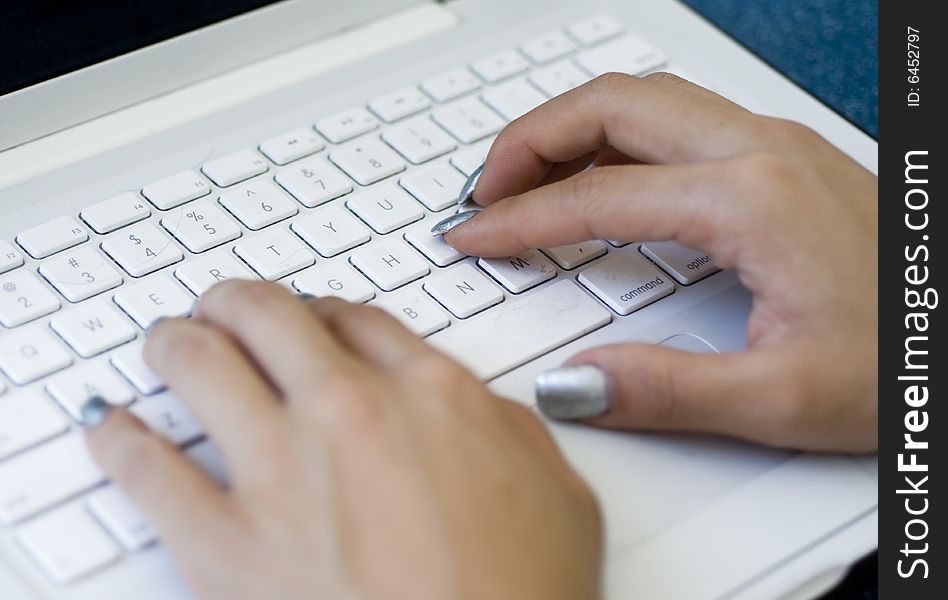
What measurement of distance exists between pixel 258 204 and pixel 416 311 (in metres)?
0.13

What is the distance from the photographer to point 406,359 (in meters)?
0.49

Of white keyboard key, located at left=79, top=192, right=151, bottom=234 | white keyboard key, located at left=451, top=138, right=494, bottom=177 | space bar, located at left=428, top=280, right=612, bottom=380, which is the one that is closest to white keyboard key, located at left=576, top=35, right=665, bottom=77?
white keyboard key, located at left=451, top=138, right=494, bottom=177

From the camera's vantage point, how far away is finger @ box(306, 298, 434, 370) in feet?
1.62

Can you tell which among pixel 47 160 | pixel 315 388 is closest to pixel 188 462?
pixel 315 388

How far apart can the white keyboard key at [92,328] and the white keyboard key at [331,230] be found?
12 cm

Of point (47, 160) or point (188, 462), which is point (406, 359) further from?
point (47, 160)

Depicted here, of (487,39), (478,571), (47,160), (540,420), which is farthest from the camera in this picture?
(487,39)

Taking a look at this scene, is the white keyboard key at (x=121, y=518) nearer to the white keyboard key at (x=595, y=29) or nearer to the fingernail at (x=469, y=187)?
the fingernail at (x=469, y=187)

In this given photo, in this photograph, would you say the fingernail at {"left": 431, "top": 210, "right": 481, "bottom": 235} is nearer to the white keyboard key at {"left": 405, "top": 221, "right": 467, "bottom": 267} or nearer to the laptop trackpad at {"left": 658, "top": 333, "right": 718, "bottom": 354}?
the white keyboard key at {"left": 405, "top": 221, "right": 467, "bottom": 267}

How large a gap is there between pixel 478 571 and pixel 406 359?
11 centimetres

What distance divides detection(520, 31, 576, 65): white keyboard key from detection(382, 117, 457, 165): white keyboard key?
4.3 inches

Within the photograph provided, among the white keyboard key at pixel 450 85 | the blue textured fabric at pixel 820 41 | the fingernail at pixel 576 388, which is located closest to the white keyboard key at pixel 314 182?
the white keyboard key at pixel 450 85

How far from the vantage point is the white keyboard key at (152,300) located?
0.56 m
